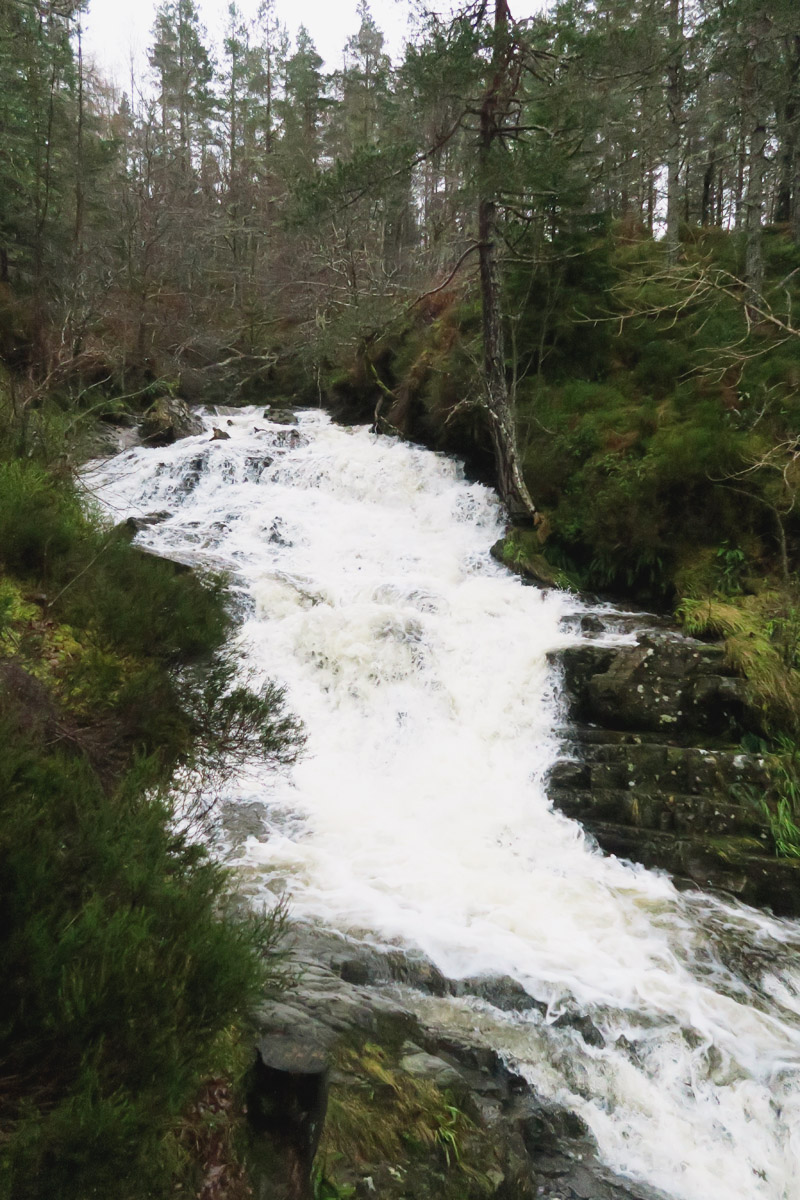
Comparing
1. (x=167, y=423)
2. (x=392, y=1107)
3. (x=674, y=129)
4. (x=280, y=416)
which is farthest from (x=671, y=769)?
(x=280, y=416)

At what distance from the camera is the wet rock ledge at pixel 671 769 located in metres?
5.61

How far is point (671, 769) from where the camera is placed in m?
6.26

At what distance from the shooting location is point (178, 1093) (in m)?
1.71

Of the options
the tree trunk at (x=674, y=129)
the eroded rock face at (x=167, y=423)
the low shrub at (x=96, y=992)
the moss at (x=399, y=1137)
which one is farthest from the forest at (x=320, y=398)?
the eroded rock face at (x=167, y=423)

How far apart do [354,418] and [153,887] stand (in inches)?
648

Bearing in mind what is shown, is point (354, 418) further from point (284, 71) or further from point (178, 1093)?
point (284, 71)

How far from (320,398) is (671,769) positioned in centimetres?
1669

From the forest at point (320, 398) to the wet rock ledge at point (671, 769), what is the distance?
1.04ft

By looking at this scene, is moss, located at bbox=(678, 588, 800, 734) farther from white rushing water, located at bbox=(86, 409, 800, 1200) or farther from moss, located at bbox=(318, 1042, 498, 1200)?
moss, located at bbox=(318, 1042, 498, 1200)

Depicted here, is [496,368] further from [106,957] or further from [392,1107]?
[106,957]

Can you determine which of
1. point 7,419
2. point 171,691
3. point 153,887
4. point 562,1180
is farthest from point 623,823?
point 7,419

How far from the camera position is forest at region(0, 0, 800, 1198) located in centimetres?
182

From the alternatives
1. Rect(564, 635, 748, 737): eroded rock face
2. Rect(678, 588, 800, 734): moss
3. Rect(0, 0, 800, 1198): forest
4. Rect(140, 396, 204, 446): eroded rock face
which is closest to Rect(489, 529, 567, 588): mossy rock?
Rect(0, 0, 800, 1198): forest

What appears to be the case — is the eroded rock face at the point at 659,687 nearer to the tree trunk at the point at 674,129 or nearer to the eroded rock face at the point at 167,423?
the tree trunk at the point at 674,129
